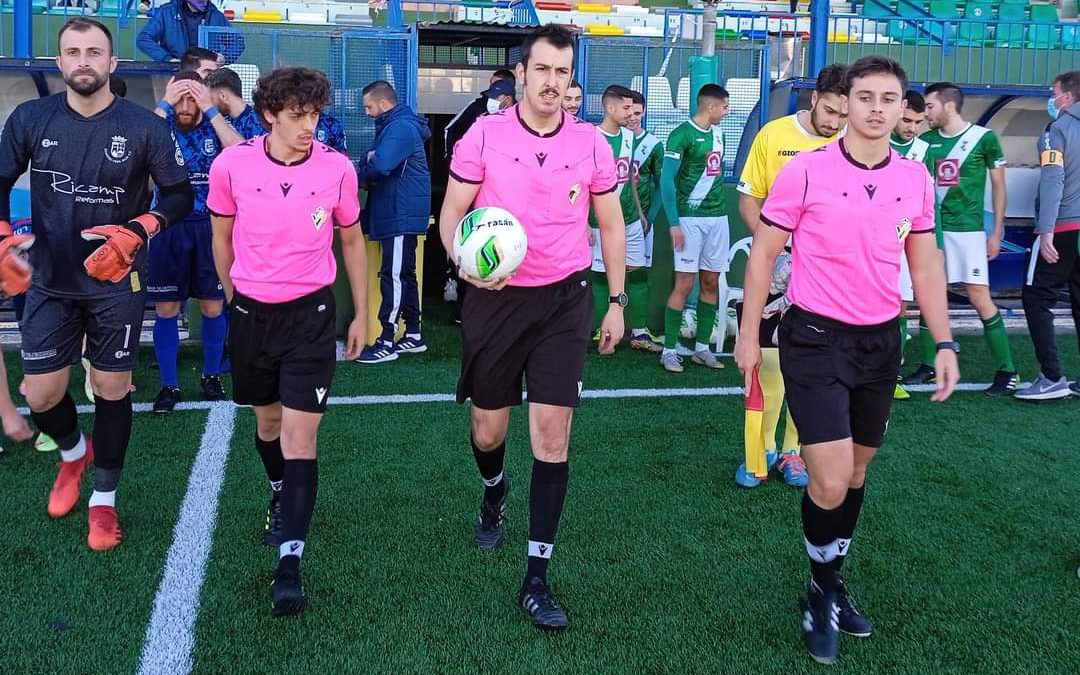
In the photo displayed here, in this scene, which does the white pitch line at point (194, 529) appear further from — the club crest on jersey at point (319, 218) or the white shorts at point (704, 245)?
the club crest on jersey at point (319, 218)

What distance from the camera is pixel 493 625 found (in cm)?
353

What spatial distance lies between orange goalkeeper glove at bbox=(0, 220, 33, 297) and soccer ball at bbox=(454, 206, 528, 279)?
1.72 meters

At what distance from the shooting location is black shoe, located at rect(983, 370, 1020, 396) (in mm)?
7059

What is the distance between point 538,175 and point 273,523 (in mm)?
1912

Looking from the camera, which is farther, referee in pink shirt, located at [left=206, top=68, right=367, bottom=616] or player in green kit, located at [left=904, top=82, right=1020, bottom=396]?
player in green kit, located at [left=904, top=82, right=1020, bottom=396]

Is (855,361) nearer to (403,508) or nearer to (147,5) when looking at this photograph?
(403,508)

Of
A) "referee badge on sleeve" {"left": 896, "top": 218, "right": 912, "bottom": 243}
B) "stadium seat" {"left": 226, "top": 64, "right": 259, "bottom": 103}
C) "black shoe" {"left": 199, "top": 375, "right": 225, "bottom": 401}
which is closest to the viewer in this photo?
"referee badge on sleeve" {"left": 896, "top": 218, "right": 912, "bottom": 243}

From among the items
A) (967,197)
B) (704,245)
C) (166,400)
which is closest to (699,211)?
(704,245)

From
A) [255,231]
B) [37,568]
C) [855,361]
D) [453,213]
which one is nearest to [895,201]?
[855,361]

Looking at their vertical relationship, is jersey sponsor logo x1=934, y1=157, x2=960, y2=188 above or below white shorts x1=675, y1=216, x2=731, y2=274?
above

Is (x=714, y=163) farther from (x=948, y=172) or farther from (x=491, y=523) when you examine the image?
(x=491, y=523)

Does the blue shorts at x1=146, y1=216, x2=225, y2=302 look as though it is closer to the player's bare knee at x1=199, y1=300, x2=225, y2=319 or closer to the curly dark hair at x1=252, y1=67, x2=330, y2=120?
the player's bare knee at x1=199, y1=300, x2=225, y2=319

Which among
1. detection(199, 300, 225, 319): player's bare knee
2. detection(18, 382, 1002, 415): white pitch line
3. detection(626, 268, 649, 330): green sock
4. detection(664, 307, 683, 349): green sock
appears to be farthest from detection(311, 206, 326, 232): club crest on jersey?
detection(626, 268, 649, 330): green sock

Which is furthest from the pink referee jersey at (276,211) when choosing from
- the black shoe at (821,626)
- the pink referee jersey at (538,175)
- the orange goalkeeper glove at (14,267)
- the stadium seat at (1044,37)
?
the stadium seat at (1044,37)
